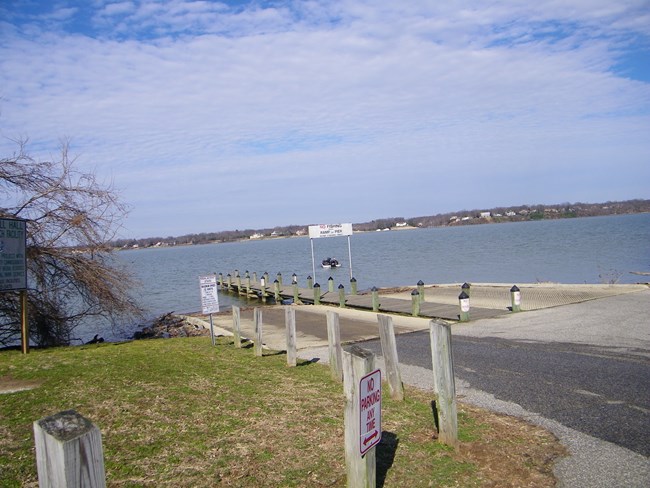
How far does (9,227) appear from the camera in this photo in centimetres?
1003

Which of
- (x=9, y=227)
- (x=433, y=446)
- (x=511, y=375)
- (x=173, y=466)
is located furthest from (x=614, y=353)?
(x=9, y=227)

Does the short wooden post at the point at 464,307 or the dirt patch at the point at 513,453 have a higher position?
the dirt patch at the point at 513,453

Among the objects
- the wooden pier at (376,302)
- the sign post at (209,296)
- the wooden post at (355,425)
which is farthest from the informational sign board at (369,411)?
the wooden pier at (376,302)

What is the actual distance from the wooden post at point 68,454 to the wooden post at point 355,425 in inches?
71.3

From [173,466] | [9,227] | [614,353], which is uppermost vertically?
[9,227]

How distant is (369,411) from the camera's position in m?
3.92

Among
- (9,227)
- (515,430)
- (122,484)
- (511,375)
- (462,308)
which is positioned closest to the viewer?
(122,484)

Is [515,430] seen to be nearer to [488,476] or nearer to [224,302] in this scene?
[488,476]

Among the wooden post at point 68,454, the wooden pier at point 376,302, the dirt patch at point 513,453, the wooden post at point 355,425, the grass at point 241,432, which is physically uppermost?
the wooden post at point 68,454

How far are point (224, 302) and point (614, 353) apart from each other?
99.1 feet

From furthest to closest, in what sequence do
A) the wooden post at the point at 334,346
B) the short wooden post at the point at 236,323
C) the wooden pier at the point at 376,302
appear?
the wooden pier at the point at 376,302, the short wooden post at the point at 236,323, the wooden post at the point at 334,346

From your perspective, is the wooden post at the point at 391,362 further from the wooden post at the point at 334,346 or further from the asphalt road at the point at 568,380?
Result: the asphalt road at the point at 568,380

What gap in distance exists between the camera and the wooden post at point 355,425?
383cm

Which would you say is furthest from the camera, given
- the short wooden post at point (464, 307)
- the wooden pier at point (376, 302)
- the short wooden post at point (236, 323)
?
the wooden pier at point (376, 302)
